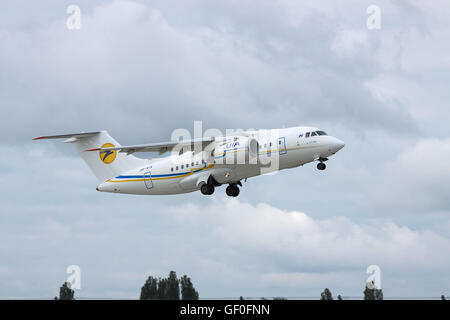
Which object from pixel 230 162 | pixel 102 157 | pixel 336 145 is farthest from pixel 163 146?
pixel 336 145

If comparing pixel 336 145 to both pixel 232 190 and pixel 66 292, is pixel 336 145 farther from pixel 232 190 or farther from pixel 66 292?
pixel 66 292

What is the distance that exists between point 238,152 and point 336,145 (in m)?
5.51

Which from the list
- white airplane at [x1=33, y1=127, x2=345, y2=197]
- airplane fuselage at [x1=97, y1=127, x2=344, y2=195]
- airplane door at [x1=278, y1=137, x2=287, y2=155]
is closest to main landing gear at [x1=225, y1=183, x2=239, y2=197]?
white airplane at [x1=33, y1=127, x2=345, y2=197]

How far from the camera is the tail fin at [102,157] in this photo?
50.6 meters

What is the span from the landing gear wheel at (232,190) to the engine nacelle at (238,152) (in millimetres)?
4152

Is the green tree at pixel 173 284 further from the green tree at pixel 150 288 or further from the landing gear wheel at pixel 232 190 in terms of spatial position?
the landing gear wheel at pixel 232 190

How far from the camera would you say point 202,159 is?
152ft

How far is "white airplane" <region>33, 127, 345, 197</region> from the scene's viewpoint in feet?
139

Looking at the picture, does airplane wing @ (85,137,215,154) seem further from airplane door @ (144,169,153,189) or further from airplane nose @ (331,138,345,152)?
airplane nose @ (331,138,345,152)
